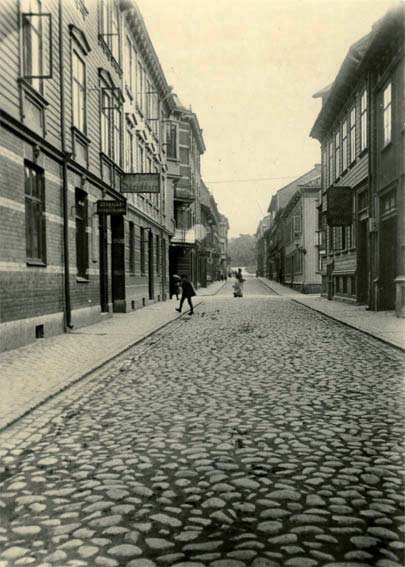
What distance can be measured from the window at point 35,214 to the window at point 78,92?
300cm

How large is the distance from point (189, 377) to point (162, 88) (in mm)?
25042

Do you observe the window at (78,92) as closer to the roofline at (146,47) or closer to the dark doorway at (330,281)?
the roofline at (146,47)

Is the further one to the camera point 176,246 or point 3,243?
point 176,246

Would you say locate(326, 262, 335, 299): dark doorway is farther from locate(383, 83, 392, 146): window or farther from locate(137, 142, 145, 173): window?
locate(383, 83, 392, 146): window

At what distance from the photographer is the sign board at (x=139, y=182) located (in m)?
19.2

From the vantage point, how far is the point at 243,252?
173125mm

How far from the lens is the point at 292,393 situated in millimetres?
6621

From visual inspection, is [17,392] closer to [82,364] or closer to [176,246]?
[82,364]

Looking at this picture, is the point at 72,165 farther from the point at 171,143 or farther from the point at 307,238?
the point at 307,238

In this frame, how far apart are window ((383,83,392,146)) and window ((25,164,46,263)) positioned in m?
10.5

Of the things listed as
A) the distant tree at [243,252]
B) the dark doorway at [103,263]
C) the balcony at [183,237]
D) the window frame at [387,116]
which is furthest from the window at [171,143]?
the distant tree at [243,252]

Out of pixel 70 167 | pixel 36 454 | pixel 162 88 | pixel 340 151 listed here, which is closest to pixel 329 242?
pixel 340 151

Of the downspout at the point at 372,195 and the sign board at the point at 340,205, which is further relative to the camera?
the sign board at the point at 340,205

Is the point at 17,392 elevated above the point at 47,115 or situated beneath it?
situated beneath
